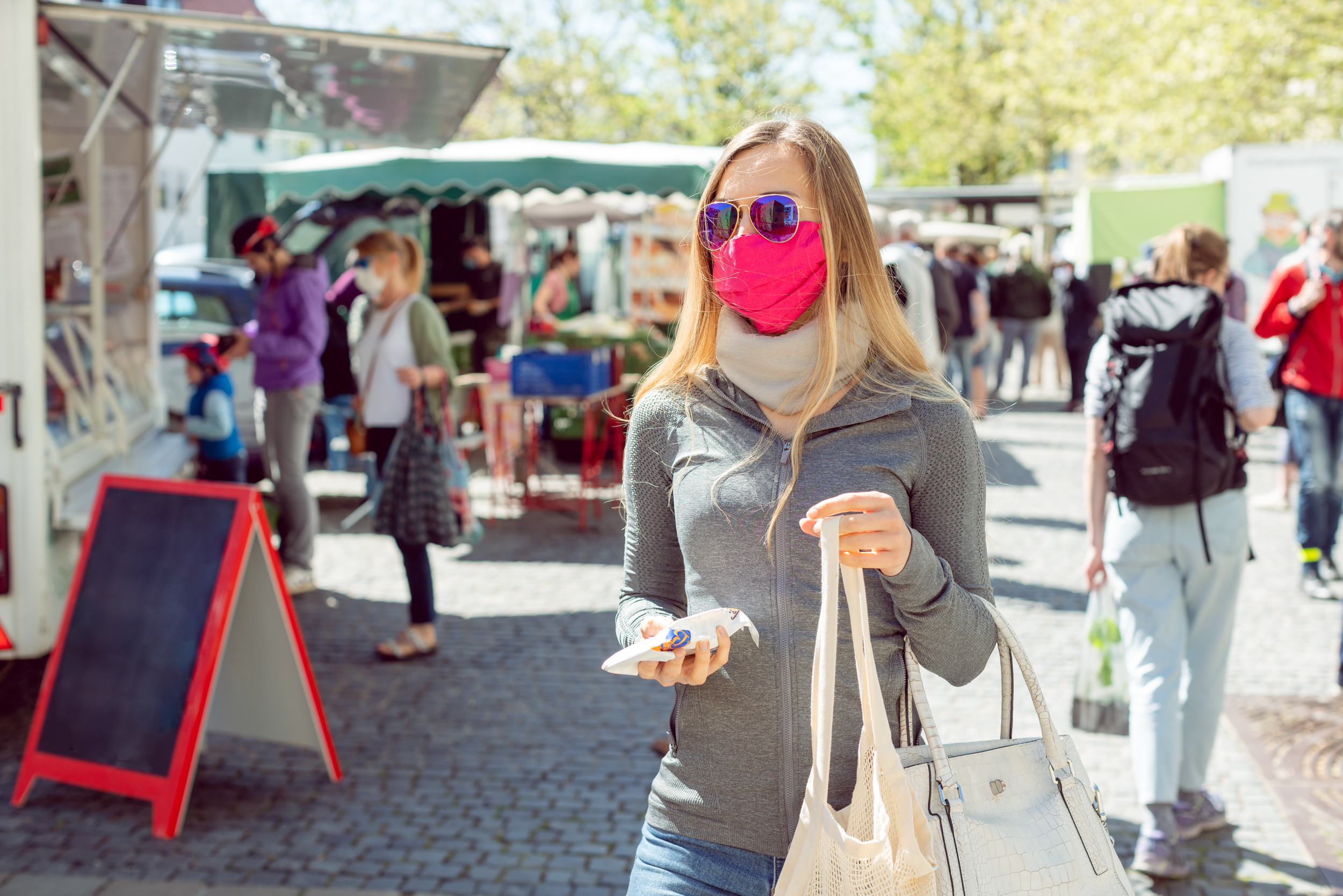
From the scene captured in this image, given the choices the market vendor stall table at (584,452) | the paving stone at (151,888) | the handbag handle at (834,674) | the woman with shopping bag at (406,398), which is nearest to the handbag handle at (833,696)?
the handbag handle at (834,674)

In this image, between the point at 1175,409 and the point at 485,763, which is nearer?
the point at 1175,409

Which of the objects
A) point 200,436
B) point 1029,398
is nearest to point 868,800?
point 200,436

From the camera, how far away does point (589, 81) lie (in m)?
27.5

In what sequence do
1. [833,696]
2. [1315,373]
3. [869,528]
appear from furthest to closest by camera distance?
[1315,373], [833,696], [869,528]

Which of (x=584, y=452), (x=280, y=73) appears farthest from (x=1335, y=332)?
(x=280, y=73)

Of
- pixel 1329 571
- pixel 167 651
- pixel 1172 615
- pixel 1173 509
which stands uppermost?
pixel 1173 509

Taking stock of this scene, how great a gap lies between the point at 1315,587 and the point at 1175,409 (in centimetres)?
413

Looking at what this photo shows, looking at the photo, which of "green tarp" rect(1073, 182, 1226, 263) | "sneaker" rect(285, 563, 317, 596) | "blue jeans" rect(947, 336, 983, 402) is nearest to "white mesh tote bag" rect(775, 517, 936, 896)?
"sneaker" rect(285, 563, 317, 596)

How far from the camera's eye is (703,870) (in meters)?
1.94

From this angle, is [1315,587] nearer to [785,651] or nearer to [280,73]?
[280,73]

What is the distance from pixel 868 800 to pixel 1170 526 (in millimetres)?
2647

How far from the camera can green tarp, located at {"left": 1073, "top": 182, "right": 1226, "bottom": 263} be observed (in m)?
16.8

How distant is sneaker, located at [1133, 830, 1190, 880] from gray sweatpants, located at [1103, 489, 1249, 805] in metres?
0.11

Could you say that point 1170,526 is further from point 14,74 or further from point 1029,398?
point 1029,398
